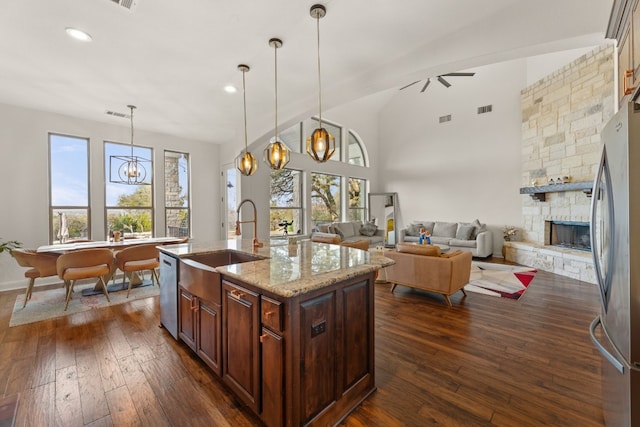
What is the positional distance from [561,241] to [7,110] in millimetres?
10259

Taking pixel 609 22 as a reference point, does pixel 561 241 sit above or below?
below

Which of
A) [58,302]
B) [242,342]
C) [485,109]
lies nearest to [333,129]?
[485,109]

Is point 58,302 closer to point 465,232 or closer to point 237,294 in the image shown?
point 237,294

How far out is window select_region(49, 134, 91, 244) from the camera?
474 cm

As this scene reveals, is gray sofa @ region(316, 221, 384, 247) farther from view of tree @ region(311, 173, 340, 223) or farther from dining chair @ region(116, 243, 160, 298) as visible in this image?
dining chair @ region(116, 243, 160, 298)

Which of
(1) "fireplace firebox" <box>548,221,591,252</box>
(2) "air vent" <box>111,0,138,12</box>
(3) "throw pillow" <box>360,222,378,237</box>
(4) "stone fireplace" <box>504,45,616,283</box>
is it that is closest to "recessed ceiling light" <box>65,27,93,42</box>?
(2) "air vent" <box>111,0,138,12</box>

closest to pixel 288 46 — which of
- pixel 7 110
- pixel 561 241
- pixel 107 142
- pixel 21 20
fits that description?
pixel 21 20

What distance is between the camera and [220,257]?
294 centimetres

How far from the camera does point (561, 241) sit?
5.75 m

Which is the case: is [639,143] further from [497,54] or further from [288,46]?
[288,46]

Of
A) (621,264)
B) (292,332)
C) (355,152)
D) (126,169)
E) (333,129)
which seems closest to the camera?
(621,264)

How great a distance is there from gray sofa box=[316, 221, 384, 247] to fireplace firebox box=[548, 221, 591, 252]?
3850 mm

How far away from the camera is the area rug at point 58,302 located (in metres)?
3.31

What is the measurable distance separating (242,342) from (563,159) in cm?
686
